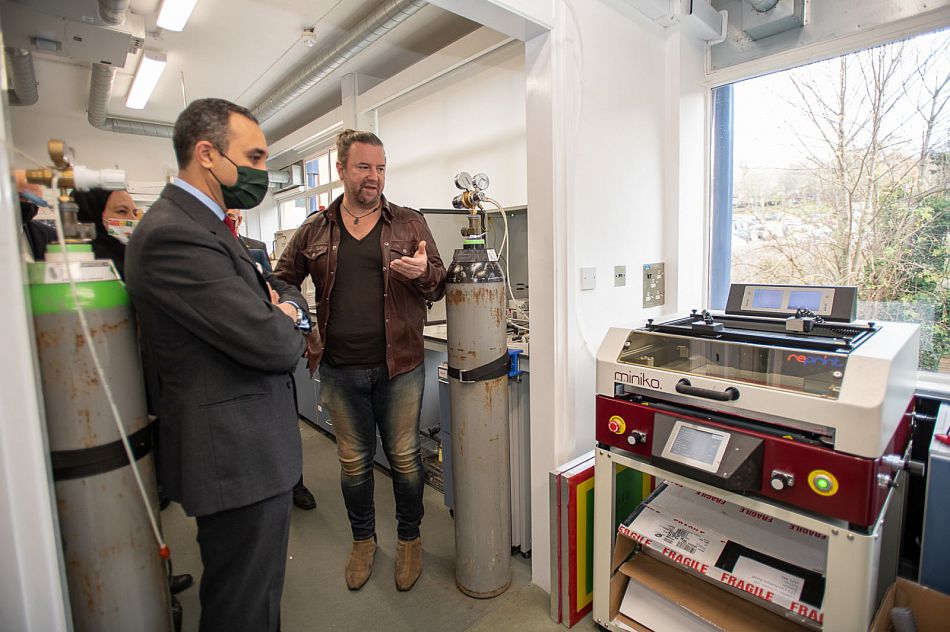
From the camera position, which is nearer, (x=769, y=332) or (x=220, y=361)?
(x=220, y=361)

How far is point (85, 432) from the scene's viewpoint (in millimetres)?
943

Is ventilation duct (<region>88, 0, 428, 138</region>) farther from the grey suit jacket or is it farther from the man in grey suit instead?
the grey suit jacket

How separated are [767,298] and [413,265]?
1153 mm

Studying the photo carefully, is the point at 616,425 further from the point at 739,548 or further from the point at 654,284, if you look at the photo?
the point at 654,284

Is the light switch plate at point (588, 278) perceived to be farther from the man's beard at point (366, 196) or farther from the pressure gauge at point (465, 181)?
the man's beard at point (366, 196)

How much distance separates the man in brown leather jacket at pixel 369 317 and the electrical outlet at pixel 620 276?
0.71 meters

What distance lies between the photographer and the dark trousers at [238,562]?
3.67 ft

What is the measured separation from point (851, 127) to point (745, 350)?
150cm

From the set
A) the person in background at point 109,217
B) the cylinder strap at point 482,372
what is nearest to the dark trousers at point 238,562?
the person in background at point 109,217

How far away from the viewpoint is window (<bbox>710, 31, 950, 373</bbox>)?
1.93m

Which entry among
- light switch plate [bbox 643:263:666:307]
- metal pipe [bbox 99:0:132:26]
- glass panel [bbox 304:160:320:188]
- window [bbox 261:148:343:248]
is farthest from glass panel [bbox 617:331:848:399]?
glass panel [bbox 304:160:320:188]

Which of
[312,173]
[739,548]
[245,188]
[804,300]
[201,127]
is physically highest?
[312,173]

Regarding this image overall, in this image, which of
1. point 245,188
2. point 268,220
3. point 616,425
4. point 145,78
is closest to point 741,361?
point 616,425

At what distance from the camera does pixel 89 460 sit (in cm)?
95
